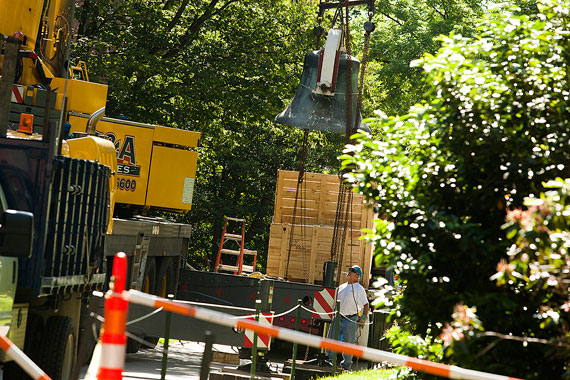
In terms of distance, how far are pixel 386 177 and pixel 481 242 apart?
994 mm

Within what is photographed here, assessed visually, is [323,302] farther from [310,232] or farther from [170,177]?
[170,177]

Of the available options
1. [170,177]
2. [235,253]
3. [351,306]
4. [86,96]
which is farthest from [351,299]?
[235,253]

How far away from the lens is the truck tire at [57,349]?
10.5 m

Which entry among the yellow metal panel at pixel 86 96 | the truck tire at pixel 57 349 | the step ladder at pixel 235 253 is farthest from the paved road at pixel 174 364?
the yellow metal panel at pixel 86 96

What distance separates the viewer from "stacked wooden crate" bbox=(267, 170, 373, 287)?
21953 mm

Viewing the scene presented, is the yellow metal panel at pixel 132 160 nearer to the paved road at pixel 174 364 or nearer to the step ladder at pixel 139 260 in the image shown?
the step ladder at pixel 139 260

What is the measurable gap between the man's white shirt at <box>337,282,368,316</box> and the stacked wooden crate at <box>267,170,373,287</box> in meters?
2.99

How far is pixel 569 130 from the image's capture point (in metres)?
6.80

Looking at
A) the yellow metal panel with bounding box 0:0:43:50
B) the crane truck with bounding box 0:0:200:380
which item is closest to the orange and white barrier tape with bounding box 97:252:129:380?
the crane truck with bounding box 0:0:200:380

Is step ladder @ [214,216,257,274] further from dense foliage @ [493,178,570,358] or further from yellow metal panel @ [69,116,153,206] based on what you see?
dense foliage @ [493,178,570,358]

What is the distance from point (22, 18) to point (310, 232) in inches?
370

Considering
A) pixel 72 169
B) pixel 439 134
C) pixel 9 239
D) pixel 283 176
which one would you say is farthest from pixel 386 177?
pixel 283 176

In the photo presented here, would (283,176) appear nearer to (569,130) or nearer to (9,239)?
(9,239)

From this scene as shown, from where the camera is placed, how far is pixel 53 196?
10.1m
